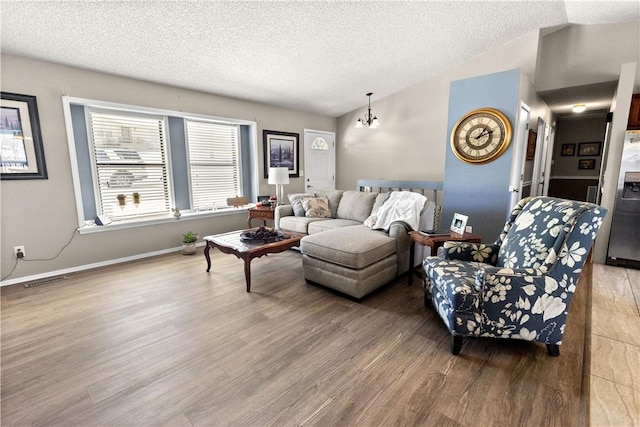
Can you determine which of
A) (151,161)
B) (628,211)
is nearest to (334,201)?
(151,161)

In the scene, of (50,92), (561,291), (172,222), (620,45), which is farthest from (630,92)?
(50,92)

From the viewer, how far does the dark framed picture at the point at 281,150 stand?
517 cm

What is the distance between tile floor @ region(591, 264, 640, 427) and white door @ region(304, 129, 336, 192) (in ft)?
14.9

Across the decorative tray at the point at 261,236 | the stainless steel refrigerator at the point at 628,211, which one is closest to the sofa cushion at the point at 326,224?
the decorative tray at the point at 261,236

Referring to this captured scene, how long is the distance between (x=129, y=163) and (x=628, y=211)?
6141mm

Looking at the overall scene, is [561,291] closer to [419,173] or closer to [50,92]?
[419,173]

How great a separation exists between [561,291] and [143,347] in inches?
108

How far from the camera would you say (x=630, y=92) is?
3.27m

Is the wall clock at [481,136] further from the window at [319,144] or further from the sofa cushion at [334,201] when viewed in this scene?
the window at [319,144]

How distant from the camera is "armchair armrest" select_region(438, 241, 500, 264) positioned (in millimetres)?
2338

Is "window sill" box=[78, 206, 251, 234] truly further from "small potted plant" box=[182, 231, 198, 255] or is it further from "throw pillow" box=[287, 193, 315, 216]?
"throw pillow" box=[287, 193, 315, 216]

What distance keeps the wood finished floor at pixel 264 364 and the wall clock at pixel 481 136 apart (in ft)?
5.87

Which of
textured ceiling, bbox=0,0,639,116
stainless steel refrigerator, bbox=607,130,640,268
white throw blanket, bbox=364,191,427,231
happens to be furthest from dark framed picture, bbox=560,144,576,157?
white throw blanket, bbox=364,191,427,231

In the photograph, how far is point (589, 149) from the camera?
6.61m
